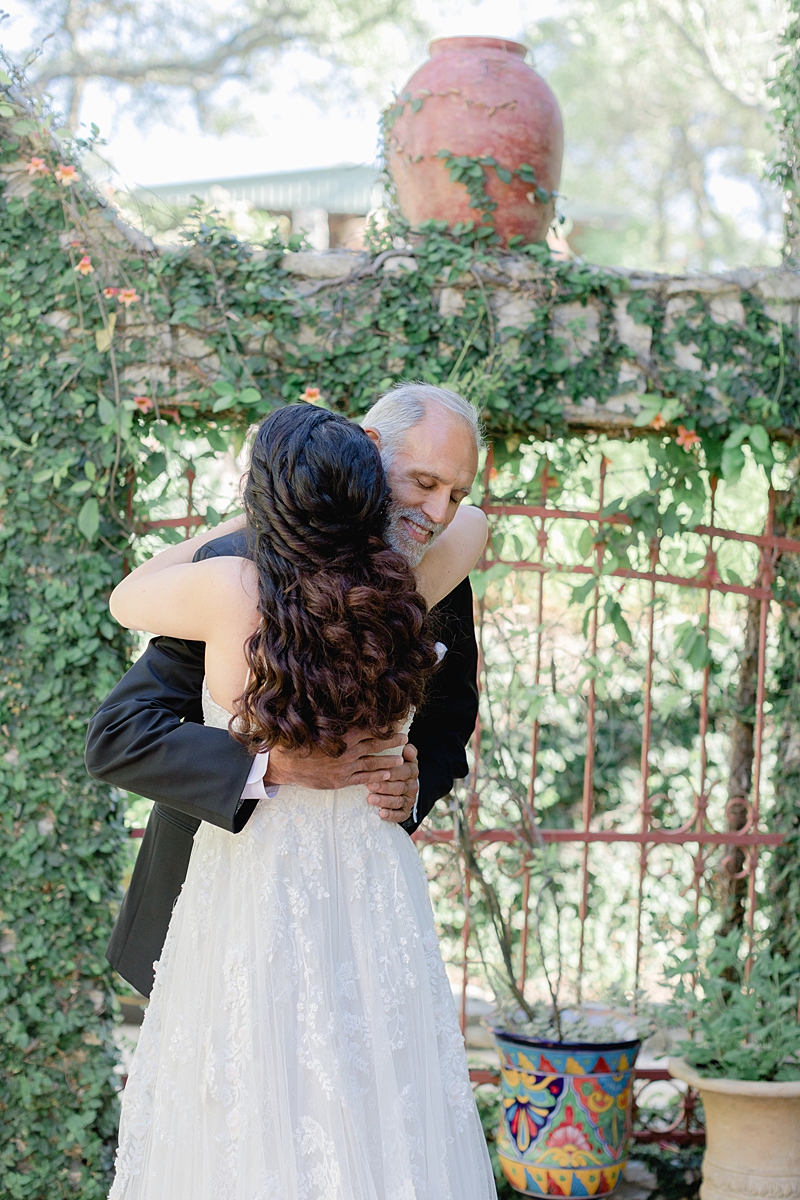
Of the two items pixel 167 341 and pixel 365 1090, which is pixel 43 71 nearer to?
pixel 167 341

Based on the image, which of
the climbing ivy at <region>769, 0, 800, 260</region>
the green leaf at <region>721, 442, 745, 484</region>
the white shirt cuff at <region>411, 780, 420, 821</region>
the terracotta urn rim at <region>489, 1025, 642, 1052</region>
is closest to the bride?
the white shirt cuff at <region>411, 780, 420, 821</region>

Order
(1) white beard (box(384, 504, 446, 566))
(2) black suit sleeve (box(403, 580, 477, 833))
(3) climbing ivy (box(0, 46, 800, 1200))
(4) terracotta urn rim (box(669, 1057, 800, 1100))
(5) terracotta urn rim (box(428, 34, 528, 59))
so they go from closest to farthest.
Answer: (1) white beard (box(384, 504, 446, 566))
(2) black suit sleeve (box(403, 580, 477, 833))
(4) terracotta urn rim (box(669, 1057, 800, 1100))
(3) climbing ivy (box(0, 46, 800, 1200))
(5) terracotta urn rim (box(428, 34, 528, 59))

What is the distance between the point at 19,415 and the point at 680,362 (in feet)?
6.59

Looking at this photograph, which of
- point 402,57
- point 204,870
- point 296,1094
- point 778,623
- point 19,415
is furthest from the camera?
point 402,57

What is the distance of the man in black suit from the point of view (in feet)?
5.81

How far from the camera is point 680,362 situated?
3.53 metres

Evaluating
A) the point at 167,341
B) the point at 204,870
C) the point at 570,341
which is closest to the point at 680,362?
the point at 570,341

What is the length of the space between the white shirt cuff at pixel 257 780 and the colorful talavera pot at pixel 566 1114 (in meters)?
1.81

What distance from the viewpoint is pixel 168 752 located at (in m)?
1.77

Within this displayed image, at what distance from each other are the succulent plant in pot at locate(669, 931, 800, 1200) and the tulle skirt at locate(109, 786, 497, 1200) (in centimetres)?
142

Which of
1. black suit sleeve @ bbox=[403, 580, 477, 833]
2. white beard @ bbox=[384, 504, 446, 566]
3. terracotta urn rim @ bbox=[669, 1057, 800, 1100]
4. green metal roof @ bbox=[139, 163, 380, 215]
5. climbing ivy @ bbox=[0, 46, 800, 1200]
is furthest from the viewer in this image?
green metal roof @ bbox=[139, 163, 380, 215]

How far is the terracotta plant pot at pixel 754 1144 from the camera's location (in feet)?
10.1

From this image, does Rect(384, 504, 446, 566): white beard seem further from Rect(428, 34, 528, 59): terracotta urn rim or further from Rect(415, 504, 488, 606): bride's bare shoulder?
Rect(428, 34, 528, 59): terracotta urn rim

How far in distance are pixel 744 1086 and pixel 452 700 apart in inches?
60.2
